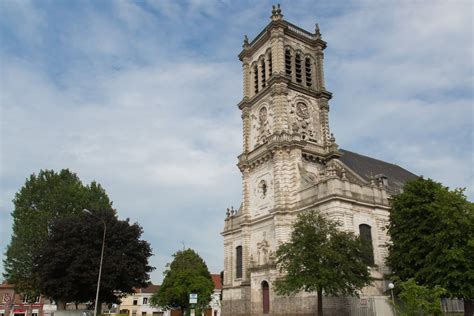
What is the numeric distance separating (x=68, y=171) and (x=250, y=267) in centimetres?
2074

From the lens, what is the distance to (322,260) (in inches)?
1014

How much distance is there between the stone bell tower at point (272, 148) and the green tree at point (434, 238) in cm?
975

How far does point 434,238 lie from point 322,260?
23.2 ft

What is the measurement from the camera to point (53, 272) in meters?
32.7

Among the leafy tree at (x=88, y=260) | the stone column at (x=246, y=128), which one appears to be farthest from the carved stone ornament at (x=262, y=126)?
the leafy tree at (x=88, y=260)

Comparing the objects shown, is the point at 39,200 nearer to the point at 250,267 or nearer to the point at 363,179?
the point at 250,267

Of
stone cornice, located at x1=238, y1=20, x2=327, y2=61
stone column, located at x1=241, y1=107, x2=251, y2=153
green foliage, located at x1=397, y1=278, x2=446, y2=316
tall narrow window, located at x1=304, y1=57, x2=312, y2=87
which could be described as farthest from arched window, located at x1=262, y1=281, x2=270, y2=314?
stone cornice, located at x1=238, y1=20, x2=327, y2=61

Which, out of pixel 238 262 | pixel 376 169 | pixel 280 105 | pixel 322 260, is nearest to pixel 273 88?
pixel 280 105

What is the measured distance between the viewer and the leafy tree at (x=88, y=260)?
3197 cm

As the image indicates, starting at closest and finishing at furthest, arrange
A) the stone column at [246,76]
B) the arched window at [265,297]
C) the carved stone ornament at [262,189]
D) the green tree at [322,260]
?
the green tree at [322,260], the arched window at [265,297], the carved stone ornament at [262,189], the stone column at [246,76]

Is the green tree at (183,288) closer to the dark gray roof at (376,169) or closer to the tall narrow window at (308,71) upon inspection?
the dark gray roof at (376,169)

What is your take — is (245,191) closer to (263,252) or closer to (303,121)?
(263,252)

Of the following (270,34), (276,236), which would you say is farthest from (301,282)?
(270,34)

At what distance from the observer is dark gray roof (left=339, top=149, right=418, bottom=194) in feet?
138
